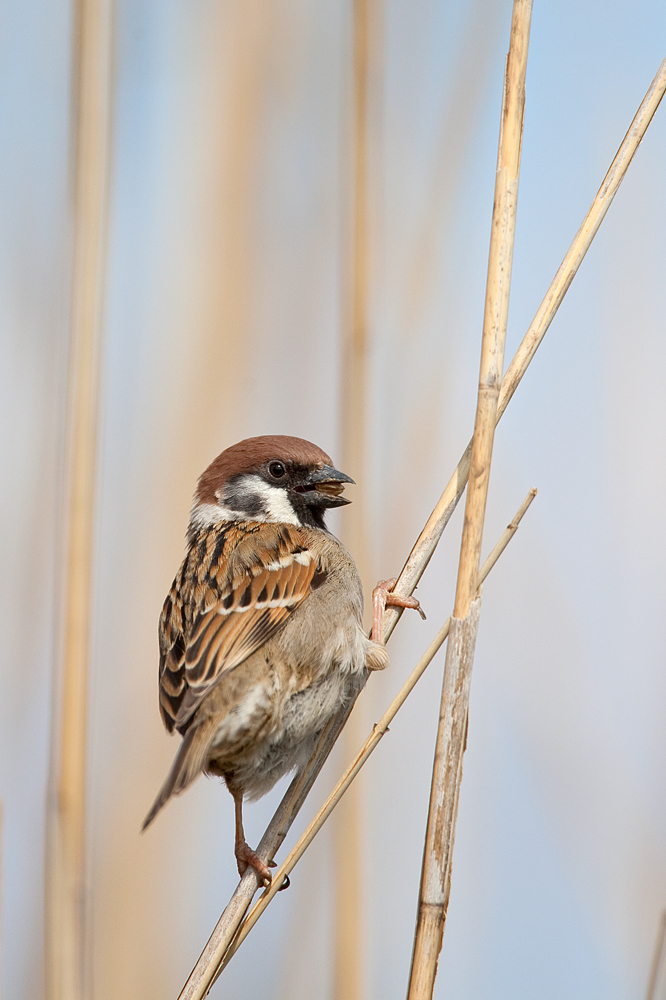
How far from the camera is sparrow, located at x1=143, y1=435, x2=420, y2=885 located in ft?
6.57

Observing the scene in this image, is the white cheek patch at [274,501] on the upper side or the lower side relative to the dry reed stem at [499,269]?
lower

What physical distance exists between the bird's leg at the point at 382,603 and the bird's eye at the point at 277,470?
448 millimetres

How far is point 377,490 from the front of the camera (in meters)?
2.56

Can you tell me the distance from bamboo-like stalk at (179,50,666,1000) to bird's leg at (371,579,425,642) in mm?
35

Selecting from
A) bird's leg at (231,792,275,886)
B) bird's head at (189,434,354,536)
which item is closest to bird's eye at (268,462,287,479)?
bird's head at (189,434,354,536)

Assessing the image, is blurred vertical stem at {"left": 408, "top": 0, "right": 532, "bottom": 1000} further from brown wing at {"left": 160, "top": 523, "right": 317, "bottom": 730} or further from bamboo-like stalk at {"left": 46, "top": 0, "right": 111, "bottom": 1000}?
bamboo-like stalk at {"left": 46, "top": 0, "right": 111, "bottom": 1000}

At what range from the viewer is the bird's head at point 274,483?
2.51 meters

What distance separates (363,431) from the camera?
96.7 inches

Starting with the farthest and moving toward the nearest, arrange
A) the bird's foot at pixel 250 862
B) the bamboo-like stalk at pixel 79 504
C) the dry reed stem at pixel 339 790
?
the bamboo-like stalk at pixel 79 504 → the bird's foot at pixel 250 862 → the dry reed stem at pixel 339 790

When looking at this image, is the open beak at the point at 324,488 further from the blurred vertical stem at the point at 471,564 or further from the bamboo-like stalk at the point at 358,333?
the blurred vertical stem at the point at 471,564

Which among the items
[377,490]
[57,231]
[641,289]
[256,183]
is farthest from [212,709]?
[641,289]

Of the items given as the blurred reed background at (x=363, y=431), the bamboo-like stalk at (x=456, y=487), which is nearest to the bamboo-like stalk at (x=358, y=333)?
the blurred reed background at (x=363, y=431)

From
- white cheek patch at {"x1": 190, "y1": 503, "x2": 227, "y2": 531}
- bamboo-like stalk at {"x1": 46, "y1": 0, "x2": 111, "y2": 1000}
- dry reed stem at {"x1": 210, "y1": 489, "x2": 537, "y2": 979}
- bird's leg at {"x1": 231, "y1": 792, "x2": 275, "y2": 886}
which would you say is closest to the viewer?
dry reed stem at {"x1": 210, "y1": 489, "x2": 537, "y2": 979}

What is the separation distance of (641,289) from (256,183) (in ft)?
3.99
